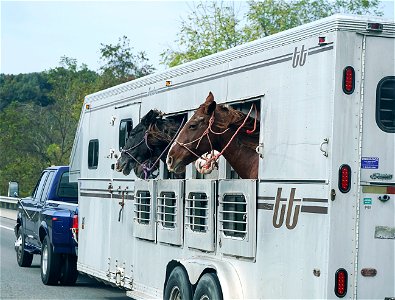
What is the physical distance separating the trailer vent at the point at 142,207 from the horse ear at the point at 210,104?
248 cm

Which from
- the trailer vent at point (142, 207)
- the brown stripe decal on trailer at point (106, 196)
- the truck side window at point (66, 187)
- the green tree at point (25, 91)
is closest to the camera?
the trailer vent at point (142, 207)

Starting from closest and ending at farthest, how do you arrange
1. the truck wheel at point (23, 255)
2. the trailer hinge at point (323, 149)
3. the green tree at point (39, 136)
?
the trailer hinge at point (323, 149), the truck wheel at point (23, 255), the green tree at point (39, 136)

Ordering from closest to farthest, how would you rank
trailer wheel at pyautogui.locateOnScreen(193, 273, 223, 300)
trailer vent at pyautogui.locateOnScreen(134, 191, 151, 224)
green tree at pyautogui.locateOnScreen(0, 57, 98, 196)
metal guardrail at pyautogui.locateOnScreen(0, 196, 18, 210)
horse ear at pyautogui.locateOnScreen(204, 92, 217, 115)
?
trailer wheel at pyautogui.locateOnScreen(193, 273, 223, 300) → horse ear at pyautogui.locateOnScreen(204, 92, 217, 115) → trailer vent at pyautogui.locateOnScreen(134, 191, 151, 224) → metal guardrail at pyautogui.locateOnScreen(0, 196, 18, 210) → green tree at pyautogui.locateOnScreen(0, 57, 98, 196)

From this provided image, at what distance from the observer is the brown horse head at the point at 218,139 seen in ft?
33.0

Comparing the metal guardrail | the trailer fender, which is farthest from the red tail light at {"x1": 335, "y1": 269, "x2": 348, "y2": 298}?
the metal guardrail

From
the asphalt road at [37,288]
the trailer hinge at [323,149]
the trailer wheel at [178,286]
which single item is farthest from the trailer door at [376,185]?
the asphalt road at [37,288]

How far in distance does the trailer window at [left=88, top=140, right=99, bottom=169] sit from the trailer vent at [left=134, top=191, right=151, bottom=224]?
2552mm

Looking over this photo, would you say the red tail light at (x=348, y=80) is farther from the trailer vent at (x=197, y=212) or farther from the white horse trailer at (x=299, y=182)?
the trailer vent at (x=197, y=212)

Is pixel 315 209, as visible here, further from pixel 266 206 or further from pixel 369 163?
pixel 266 206

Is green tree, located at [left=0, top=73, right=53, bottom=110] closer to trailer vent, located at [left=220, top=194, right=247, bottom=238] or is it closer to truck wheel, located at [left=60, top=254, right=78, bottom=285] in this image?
truck wheel, located at [left=60, top=254, right=78, bottom=285]

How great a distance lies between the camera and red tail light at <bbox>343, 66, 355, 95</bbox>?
27.0 ft

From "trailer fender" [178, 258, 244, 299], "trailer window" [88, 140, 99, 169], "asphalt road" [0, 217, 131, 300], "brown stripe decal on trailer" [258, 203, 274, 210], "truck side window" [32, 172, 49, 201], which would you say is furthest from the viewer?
"truck side window" [32, 172, 49, 201]

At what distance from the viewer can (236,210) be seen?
982 cm

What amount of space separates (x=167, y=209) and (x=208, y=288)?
6.55 ft
